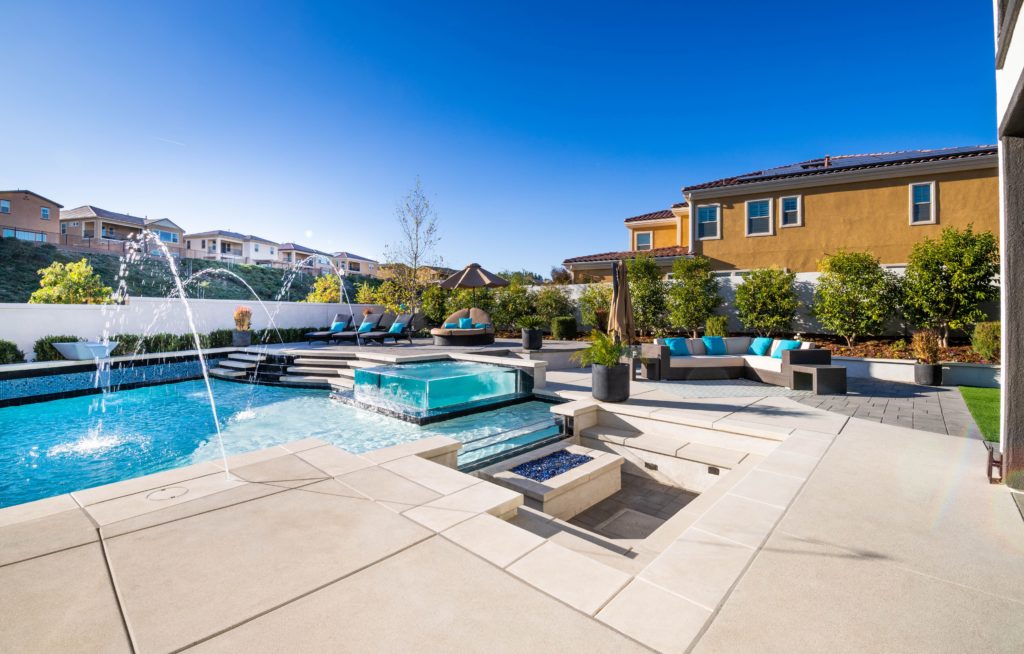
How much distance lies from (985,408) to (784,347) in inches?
114

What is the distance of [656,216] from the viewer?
69.6ft

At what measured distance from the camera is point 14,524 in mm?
2594

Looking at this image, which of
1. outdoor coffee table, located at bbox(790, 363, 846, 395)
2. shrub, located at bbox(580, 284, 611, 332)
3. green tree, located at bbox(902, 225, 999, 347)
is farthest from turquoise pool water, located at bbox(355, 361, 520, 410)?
green tree, located at bbox(902, 225, 999, 347)

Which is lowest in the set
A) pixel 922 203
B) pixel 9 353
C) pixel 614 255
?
pixel 9 353

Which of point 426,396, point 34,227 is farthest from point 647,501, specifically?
point 34,227

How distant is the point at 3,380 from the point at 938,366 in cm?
1990

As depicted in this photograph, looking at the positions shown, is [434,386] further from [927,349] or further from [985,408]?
[927,349]

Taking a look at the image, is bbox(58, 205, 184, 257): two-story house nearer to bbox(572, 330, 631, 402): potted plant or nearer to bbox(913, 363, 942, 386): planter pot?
bbox(572, 330, 631, 402): potted plant

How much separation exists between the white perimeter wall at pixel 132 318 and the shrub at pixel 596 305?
11.9m

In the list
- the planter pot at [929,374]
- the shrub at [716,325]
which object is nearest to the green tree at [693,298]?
the shrub at [716,325]

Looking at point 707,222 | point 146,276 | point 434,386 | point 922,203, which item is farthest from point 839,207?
point 146,276

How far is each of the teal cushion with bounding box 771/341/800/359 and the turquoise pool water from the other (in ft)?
17.8

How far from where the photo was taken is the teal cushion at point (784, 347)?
28.0 ft

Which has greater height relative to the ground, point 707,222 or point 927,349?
point 707,222
